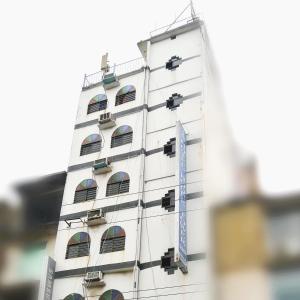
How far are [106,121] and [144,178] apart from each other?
13.8 feet

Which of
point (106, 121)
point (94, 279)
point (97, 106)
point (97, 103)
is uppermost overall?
point (97, 103)

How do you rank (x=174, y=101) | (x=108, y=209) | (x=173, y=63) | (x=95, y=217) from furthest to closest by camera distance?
(x=173, y=63) → (x=174, y=101) → (x=108, y=209) → (x=95, y=217)

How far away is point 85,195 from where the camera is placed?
21.6m

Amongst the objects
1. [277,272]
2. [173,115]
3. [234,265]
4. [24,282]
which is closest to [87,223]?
[24,282]

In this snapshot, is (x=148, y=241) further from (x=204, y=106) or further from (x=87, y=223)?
(x=204, y=106)

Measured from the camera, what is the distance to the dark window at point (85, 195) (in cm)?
2146

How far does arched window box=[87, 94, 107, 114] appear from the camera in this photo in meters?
24.6

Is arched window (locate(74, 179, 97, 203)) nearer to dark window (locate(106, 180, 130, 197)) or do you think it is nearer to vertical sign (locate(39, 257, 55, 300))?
dark window (locate(106, 180, 130, 197))

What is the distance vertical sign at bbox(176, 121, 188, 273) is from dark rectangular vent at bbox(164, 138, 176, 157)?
86cm

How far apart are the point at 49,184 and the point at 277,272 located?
55.5ft

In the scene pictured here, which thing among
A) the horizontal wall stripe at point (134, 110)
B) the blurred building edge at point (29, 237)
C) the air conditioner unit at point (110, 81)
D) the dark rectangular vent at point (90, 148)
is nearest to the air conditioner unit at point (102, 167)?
the dark rectangular vent at point (90, 148)

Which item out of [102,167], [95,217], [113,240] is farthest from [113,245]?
[102,167]

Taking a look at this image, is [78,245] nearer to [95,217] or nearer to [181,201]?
[95,217]

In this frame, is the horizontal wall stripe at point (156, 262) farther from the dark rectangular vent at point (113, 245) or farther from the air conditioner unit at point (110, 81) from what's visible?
the air conditioner unit at point (110, 81)
